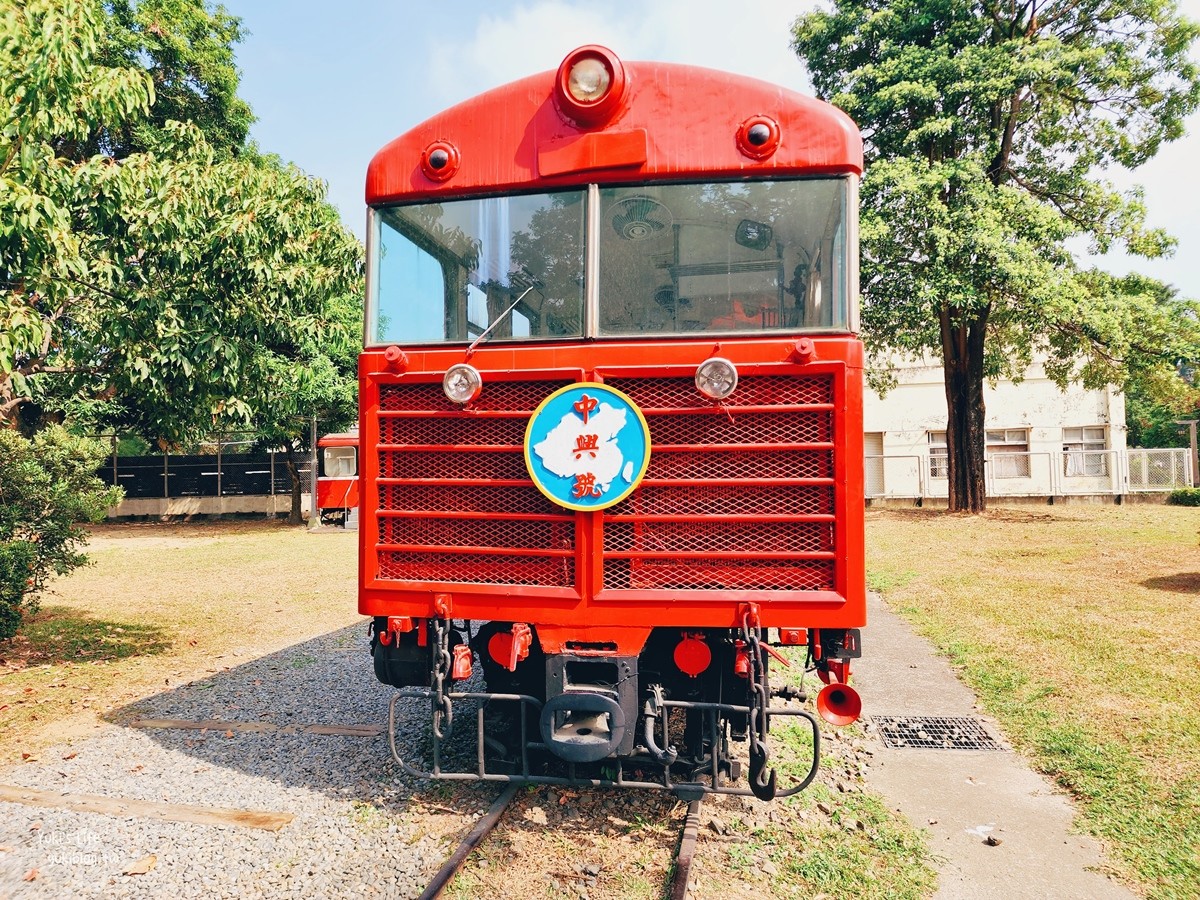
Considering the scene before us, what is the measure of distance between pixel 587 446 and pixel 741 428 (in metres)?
0.69

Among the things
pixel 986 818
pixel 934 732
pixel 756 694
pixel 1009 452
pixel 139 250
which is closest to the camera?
pixel 756 694

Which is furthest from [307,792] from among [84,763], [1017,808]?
[1017,808]

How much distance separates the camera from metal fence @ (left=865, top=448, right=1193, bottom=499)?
2219 cm

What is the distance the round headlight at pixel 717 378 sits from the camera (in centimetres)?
324

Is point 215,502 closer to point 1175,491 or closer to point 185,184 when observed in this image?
point 185,184

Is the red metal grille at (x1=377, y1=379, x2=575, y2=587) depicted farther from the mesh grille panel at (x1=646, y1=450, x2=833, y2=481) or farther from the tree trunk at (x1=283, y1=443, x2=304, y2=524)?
the tree trunk at (x1=283, y1=443, x2=304, y2=524)

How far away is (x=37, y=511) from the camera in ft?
25.2

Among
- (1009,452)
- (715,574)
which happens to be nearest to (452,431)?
(715,574)

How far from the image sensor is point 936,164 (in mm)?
15273

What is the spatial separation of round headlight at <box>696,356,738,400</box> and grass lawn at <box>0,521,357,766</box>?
4740 mm

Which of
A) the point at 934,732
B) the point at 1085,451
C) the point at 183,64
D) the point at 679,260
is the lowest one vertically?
the point at 934,732

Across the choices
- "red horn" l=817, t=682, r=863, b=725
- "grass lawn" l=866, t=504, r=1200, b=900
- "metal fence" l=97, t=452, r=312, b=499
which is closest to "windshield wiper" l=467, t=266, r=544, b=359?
"red horn" l=817, t=682, r=863, b=725

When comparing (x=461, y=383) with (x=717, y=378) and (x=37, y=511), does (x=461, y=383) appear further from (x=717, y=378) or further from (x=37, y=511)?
(x=37, y=511)

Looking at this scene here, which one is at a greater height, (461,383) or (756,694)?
(461,383)
